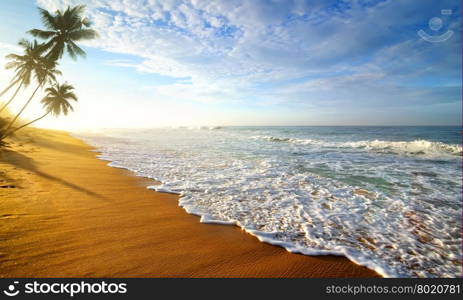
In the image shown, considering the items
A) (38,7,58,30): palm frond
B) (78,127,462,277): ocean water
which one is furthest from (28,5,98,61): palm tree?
(78,127,462,277): ocean water

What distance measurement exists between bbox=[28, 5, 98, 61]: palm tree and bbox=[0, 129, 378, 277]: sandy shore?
2200 centimetres

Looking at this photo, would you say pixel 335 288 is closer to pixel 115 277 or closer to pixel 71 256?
pixel 115 277

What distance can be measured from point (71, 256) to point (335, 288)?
12.5ft

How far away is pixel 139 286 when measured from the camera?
250 cm

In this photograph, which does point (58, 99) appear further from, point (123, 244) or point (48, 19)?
point (123, 244)

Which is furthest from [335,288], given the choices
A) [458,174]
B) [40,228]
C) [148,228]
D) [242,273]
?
[458,174]

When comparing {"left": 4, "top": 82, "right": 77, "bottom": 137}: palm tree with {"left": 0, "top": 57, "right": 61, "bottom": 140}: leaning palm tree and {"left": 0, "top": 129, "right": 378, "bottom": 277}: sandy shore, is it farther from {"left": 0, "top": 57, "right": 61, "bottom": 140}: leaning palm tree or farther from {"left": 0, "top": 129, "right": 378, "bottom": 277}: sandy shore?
{"left": 0, "top": 129, "right": 378, "bottom": 277}: sandy shore

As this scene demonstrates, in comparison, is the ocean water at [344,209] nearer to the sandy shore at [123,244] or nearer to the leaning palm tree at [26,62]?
the sandy shore at [123,244]

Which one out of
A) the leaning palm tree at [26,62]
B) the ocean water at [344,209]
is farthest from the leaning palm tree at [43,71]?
the ocean water at [344,209]

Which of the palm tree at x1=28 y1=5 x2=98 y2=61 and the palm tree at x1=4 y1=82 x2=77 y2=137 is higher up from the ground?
the palm tree at x1=28 y1=5 x2=98 y2=61

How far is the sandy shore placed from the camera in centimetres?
273

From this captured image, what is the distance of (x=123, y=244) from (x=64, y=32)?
26815 mm

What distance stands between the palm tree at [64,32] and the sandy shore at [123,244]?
22.0 metres

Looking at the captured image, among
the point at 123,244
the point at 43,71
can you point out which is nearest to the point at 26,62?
the point at 43,71
